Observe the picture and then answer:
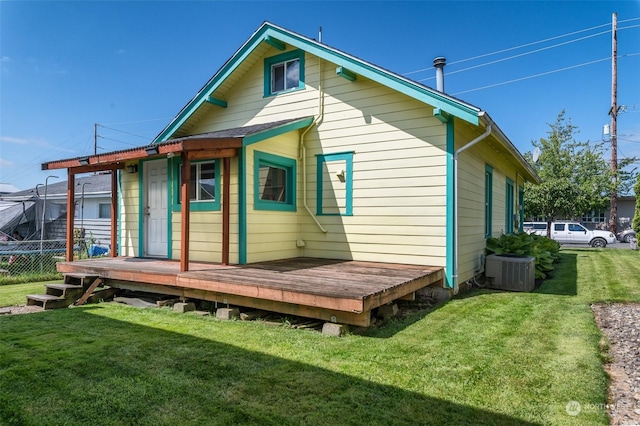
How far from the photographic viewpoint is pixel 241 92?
8.64 metres

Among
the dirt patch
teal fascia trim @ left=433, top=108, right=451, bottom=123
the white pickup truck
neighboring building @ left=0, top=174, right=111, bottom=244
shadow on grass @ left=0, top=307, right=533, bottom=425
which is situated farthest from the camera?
the white pickup truck

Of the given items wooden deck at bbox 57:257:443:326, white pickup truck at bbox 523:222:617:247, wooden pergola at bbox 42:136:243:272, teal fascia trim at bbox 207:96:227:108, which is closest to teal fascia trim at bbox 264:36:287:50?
teal fascia trim at bbox 207:96:227:108

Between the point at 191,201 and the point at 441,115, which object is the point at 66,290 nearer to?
the point at 191,201

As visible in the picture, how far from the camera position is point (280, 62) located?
26.7 ft

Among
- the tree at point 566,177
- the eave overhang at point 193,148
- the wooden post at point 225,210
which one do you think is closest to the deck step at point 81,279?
the eave overhang at point 193,148

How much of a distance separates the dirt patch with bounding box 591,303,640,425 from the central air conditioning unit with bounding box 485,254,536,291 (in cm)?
145

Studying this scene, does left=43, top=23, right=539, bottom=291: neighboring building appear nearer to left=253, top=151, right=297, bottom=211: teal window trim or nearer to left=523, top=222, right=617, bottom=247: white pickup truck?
left=253, top=151, right=297, bottom=211: teal window trim

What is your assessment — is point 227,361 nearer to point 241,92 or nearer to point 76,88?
point 241,92

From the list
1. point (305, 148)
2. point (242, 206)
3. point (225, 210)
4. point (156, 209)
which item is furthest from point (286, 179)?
point (156, 209)

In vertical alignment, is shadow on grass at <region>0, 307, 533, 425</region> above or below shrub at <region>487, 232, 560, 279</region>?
below

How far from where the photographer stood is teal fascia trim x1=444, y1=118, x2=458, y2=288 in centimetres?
608

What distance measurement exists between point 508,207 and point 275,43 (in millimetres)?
9140

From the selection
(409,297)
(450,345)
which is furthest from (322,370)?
(409,297)

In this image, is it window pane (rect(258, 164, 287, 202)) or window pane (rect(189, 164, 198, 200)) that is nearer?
window pane (rect(258, 164, 287, 202))
